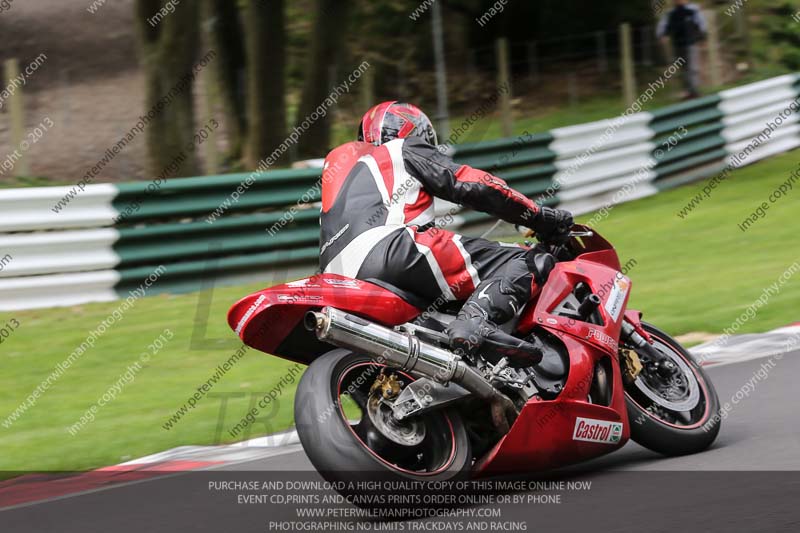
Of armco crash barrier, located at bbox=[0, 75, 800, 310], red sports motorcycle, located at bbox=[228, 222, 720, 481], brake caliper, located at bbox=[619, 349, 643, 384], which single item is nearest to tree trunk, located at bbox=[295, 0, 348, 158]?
armco crash barrier, located at bbox=[0, 75, 800, 310]

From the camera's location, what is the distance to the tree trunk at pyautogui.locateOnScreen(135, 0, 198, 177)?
45.1 feet

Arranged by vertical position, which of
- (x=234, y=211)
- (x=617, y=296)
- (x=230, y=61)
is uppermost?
(x=617, y=296)

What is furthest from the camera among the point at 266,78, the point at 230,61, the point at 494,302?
the point at 230,61

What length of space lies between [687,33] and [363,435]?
14467 millimetres

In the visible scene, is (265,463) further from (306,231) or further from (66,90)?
(66,90)

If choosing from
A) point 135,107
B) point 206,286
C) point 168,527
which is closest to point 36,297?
point 206,286

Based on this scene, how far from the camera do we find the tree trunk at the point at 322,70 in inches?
612

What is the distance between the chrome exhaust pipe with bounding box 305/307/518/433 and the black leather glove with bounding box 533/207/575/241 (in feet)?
2.92

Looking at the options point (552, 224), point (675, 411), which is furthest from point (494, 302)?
point (675, 411)

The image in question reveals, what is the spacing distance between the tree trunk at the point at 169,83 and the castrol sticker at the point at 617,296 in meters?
8.68

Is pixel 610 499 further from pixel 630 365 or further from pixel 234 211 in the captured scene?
pixel 234 211

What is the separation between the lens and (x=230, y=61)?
1839cm

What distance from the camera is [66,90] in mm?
25250

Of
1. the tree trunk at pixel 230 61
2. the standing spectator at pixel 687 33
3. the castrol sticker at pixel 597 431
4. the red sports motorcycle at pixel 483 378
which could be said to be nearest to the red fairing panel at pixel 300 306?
the red sports motorcycle at pixel 483 378
